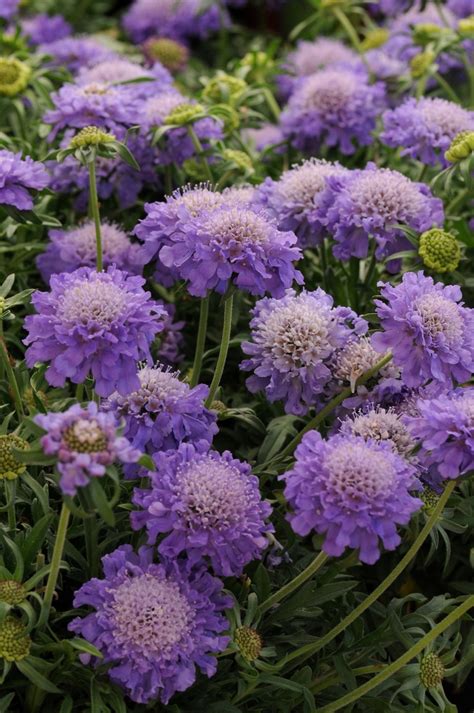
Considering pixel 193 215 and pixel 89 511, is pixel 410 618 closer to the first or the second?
pixel 89 511

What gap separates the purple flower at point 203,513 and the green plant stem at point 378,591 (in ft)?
0.51

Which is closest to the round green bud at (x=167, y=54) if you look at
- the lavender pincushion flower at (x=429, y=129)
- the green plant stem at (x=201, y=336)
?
the lavender pincushion flower at (x=429, y=129)

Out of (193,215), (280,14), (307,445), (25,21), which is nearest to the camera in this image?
(307,445)

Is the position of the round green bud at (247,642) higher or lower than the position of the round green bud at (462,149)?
lower

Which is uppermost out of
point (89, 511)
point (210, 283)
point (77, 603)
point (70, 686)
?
point (210, 283)

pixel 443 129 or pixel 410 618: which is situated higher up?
pixel 443 129

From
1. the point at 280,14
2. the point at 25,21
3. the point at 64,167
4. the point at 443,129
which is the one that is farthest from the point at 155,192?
the point at 280,14

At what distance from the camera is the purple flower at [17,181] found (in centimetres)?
164

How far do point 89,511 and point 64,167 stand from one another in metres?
1.13

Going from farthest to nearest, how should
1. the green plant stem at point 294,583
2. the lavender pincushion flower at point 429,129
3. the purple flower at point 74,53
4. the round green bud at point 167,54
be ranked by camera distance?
1. the round green bud at point 167,54
2. the purple flower at point 74,53
3. the lavender pincushion flower at point 429,129
4. the green plant stem at point 294,583

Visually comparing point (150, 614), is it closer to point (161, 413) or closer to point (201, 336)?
point (161, 413)

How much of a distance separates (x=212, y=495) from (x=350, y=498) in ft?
0.66

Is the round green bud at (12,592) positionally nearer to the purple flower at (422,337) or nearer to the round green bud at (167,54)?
the purple flower at (422,337)

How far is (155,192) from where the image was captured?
2.25m
